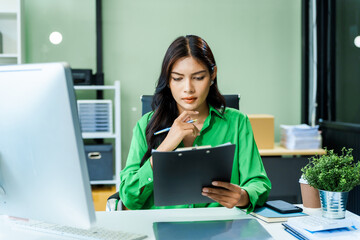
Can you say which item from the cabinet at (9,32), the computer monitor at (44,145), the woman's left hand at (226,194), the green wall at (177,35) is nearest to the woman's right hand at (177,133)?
the woman's left hand at (226,194)

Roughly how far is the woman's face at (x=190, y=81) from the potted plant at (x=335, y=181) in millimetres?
517

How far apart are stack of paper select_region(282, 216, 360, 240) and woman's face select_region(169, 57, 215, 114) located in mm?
587

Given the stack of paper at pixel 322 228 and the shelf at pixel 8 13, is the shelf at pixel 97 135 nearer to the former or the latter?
the shelf at pixel 8 13

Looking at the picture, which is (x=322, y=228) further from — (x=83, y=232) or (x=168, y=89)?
(x=168, y=89)

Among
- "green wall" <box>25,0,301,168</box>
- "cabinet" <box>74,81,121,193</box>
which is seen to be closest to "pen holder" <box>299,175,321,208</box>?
"cabinet" <box>74,81,121,193</box>

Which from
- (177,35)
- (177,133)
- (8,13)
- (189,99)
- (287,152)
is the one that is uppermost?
(8,13)

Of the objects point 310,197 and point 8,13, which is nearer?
point 310,197

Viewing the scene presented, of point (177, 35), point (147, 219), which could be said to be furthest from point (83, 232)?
point (177, 35)

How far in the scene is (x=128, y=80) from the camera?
3.31m

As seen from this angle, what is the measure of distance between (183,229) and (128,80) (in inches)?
91.2

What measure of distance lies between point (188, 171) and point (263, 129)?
6.34 feet

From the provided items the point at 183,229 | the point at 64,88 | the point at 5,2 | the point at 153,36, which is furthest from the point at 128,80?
the point at 64,88

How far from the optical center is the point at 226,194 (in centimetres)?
118

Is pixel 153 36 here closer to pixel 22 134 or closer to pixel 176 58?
pixel 176 58
